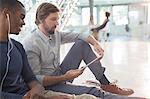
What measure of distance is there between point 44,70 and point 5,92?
0.47 meters

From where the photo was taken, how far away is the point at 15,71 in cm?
128

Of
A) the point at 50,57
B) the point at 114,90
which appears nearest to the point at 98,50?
the point at 114,90

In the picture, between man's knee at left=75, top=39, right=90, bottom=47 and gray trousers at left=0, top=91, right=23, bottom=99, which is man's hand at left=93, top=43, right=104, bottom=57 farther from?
gray trousers at left=0, top=91, right=23, bottom=99

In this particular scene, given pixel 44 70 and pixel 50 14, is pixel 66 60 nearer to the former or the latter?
pixel 44 70

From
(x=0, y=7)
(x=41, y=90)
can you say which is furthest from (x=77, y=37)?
(x=0, y=7)

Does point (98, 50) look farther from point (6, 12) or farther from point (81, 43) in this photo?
point (6, 12)

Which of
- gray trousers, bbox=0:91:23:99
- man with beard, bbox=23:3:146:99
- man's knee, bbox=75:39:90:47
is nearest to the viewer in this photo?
gray trousers, bbox=0:91:23:99

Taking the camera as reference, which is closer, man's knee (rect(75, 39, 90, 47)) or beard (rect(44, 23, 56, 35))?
beard (rect(44, 23, 56, 35))

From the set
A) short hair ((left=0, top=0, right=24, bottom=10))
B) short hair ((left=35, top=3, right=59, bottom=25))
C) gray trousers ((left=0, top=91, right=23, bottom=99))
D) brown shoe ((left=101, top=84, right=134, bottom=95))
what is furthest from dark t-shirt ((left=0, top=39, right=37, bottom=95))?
brown shoe ((left=101, top=84, right=134, bottom=95))

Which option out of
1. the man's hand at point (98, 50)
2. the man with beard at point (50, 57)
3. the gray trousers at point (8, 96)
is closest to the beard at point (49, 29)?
the man with beard at point (50, 57)

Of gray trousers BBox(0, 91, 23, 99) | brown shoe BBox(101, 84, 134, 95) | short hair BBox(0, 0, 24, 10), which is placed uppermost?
short hair BBox(0, 0, 24, 10)

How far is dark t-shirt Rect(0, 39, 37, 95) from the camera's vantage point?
123 centimetres

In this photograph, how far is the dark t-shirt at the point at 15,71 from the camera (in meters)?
1.23

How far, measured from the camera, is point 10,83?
1286 millimetres
